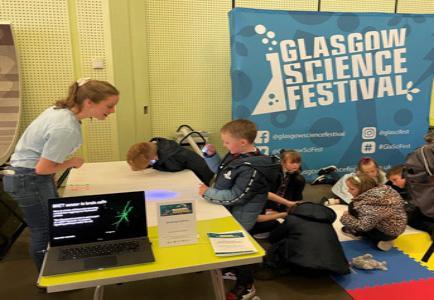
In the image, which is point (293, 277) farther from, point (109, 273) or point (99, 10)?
point (99, 10)

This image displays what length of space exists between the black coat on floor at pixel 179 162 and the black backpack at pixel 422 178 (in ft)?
5.32

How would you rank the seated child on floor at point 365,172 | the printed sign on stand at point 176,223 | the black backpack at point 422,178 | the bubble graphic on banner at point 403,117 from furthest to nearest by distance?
1. the bubble graphic on banner at point 403,117
2. the seated child on floor at point 365,172
3. the black backpack at point 422,178
4. the printed sign on stand at point 176,223

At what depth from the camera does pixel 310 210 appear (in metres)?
2.55

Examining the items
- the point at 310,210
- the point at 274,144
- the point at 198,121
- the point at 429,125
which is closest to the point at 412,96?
the point at 429,125

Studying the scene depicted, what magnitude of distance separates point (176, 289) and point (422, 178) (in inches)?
80.9

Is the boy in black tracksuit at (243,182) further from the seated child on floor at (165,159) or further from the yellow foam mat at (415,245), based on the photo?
the yellow foam mat at (415,245)

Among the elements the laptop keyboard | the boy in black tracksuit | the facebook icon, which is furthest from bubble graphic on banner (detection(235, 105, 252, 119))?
the laptop keyboard

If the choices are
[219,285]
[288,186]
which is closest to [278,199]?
[288,186]

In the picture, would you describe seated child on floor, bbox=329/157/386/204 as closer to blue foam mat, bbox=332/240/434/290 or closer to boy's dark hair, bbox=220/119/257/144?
blue foam mat, bbox=332/240/434/290

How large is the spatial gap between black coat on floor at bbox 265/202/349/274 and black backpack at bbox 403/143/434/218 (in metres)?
0.92

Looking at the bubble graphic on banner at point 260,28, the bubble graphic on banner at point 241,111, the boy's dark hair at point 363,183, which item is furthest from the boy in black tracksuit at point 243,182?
the bubble graphic on banner at point 260,28

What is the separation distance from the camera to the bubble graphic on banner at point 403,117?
15.4 feet

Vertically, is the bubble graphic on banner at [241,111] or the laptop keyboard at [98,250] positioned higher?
the bubble graphic on banner at [241,111]

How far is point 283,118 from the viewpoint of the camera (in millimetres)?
4414
